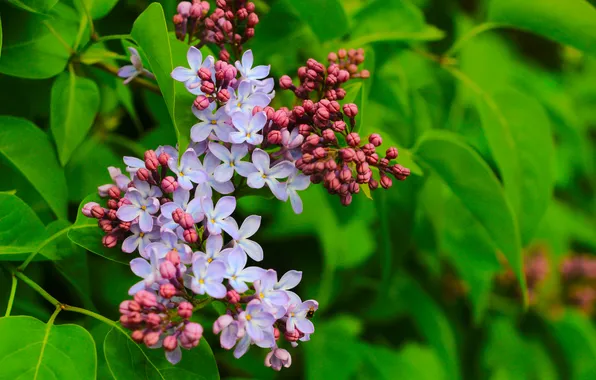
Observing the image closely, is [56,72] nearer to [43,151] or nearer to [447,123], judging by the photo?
[43,151]

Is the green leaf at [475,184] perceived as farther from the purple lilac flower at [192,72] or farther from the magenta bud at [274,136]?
the purple lilac flower at [192,72]

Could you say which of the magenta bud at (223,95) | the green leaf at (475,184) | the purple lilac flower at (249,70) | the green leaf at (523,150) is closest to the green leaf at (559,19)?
the green leaf at (523,150)

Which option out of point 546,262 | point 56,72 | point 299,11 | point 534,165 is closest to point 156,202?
point 56,72

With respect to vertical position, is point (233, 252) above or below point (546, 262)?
above

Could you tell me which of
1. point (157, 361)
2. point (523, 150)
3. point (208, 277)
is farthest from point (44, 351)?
point (523, 150)

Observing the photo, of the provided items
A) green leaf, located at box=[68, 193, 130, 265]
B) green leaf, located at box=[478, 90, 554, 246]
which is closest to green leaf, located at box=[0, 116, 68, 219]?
green leaf, located at box=[68, 193, 130, 265]

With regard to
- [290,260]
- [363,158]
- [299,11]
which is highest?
[299,11]

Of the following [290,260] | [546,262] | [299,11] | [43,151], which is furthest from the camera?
[546,262]

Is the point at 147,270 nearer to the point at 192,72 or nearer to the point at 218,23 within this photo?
the point at 192,72
